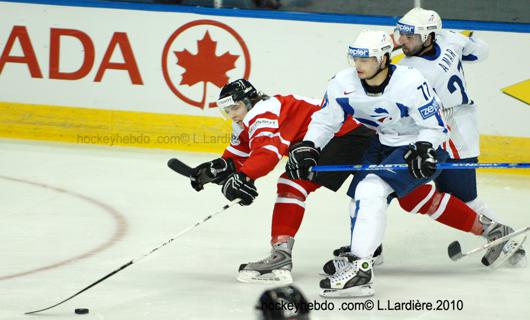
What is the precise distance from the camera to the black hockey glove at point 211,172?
4641mm

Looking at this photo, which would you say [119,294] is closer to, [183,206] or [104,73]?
[183,206]

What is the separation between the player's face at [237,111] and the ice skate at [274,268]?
0.55 m

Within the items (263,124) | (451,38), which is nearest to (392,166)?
(263,124)

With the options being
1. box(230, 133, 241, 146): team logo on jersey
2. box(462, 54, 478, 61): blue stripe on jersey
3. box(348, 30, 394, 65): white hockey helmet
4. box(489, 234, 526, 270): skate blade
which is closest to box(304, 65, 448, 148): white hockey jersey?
box(348, 30, 394, 65): white hockey helmet

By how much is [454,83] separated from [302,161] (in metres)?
1.04

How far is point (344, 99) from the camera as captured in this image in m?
4.44

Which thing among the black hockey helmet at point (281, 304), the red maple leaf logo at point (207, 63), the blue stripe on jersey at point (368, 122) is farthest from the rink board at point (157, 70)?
the black hockey helmet at point (281, 304)

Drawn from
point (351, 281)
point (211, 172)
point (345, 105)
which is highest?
point (345, 105)

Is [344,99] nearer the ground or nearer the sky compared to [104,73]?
nearer the sky

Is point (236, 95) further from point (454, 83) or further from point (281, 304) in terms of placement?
point (281, 304)

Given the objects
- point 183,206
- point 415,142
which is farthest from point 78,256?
point 415,142

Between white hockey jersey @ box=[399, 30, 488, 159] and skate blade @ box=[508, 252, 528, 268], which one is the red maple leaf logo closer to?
white hockey jersey @ box=[399, 30, 488, 159]

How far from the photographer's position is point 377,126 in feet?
14.8

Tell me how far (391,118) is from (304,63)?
9.80 ft
